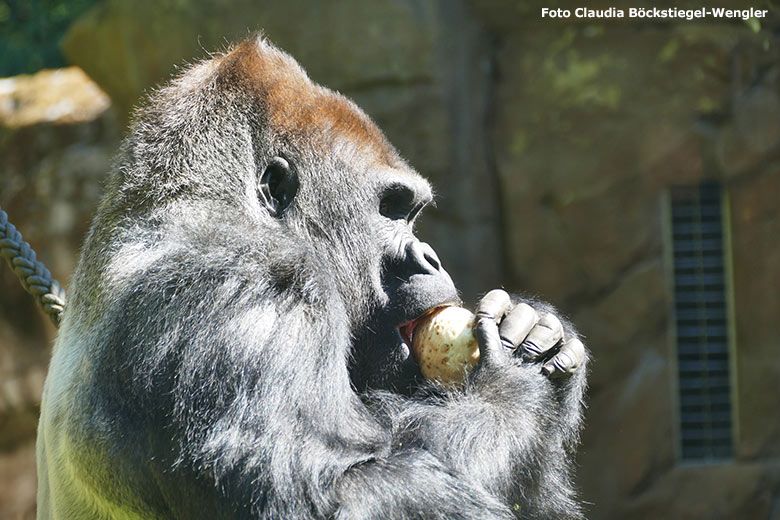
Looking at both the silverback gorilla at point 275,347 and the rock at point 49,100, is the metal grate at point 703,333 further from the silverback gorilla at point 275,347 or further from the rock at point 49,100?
the rock at point 49,100

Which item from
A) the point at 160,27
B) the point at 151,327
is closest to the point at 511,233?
the point at 160,27

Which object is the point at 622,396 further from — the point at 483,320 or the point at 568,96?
the point at 483,320

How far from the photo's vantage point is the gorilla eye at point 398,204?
335 centimetres

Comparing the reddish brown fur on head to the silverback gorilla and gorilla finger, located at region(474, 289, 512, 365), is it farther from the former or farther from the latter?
gorilla finger, located at region(474, 289, 512, 365)

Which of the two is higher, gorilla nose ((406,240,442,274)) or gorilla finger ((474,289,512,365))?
gorilla nose ((406,240,442,274))

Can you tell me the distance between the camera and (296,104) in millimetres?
3234

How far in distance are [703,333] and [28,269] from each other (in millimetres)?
5906

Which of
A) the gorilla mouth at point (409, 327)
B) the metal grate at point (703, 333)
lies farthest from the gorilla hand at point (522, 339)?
the metal grate at point (703, 333)

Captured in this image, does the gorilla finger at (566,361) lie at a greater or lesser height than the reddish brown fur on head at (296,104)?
lesser

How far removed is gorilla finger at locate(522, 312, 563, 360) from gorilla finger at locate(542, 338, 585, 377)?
0.13 feet

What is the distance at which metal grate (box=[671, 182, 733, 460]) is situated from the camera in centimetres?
754

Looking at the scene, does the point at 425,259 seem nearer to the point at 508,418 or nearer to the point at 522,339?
the point at 522,339

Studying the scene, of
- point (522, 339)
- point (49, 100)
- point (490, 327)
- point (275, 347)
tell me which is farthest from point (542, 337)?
point (49, 100)

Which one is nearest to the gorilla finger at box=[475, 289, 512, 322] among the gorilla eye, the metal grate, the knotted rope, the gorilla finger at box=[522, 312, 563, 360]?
the gorilla finger at box=[522, 312, 563, 360]
